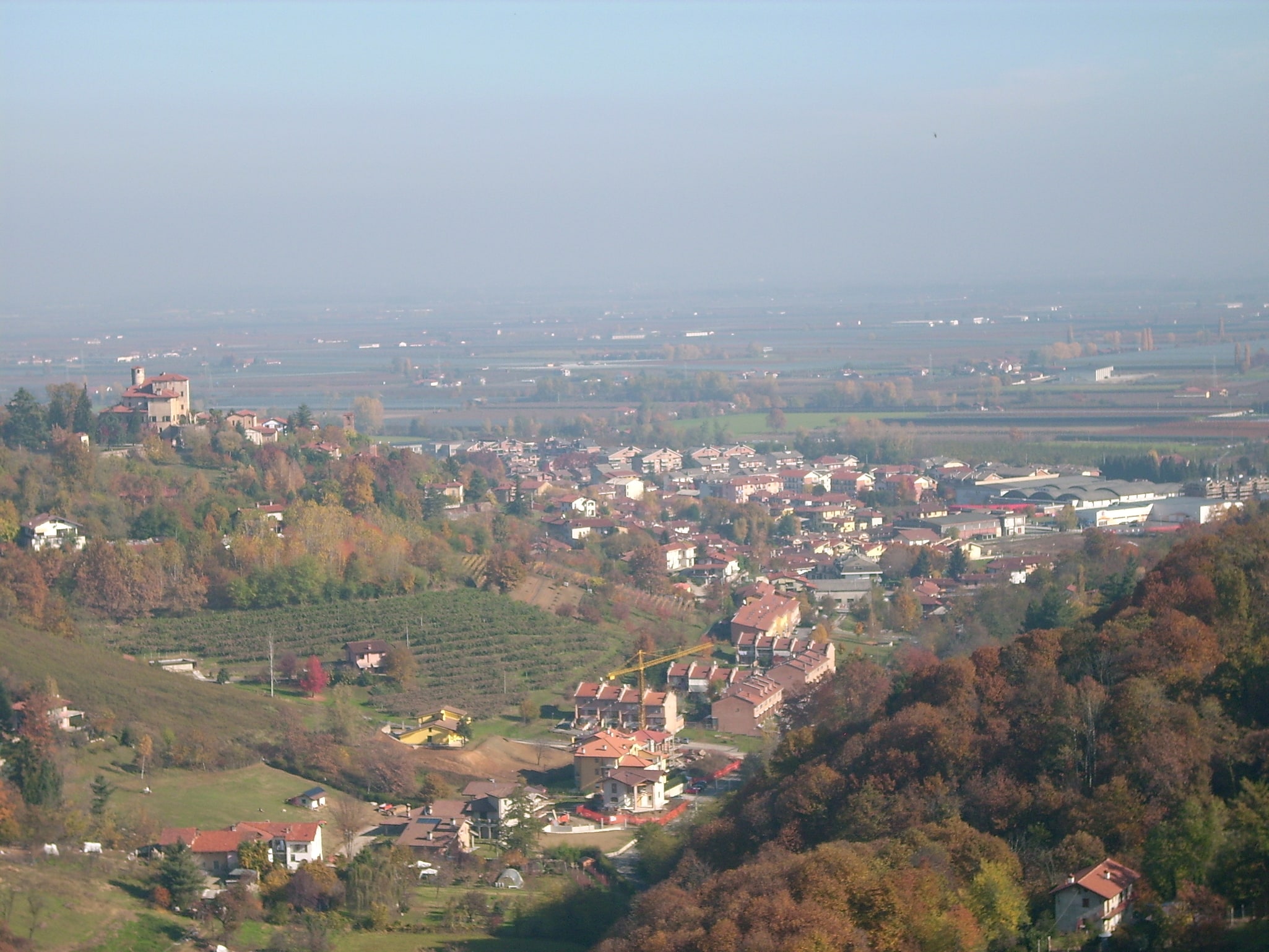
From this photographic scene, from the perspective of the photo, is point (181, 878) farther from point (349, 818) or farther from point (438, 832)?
point (438, 832)

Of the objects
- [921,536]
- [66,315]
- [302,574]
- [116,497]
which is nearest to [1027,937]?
[302,574]

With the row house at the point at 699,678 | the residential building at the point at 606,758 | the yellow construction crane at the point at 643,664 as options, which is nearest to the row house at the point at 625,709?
the yellow construction crane at the point at 643,664

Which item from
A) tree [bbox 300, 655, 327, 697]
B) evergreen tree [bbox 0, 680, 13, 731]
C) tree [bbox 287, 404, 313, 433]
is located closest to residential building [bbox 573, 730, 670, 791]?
tree [bbox 300, 655, 327, 697]

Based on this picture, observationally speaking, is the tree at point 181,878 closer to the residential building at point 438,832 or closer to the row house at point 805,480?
the residential building at point 438,832

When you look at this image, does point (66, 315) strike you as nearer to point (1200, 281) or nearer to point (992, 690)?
point (1200, 281)

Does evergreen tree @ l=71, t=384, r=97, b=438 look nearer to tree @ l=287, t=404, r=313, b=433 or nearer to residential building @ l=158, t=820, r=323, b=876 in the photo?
tree @ l=287, t=404, r=313, b=433

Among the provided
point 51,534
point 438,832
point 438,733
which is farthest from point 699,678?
point 51,534
